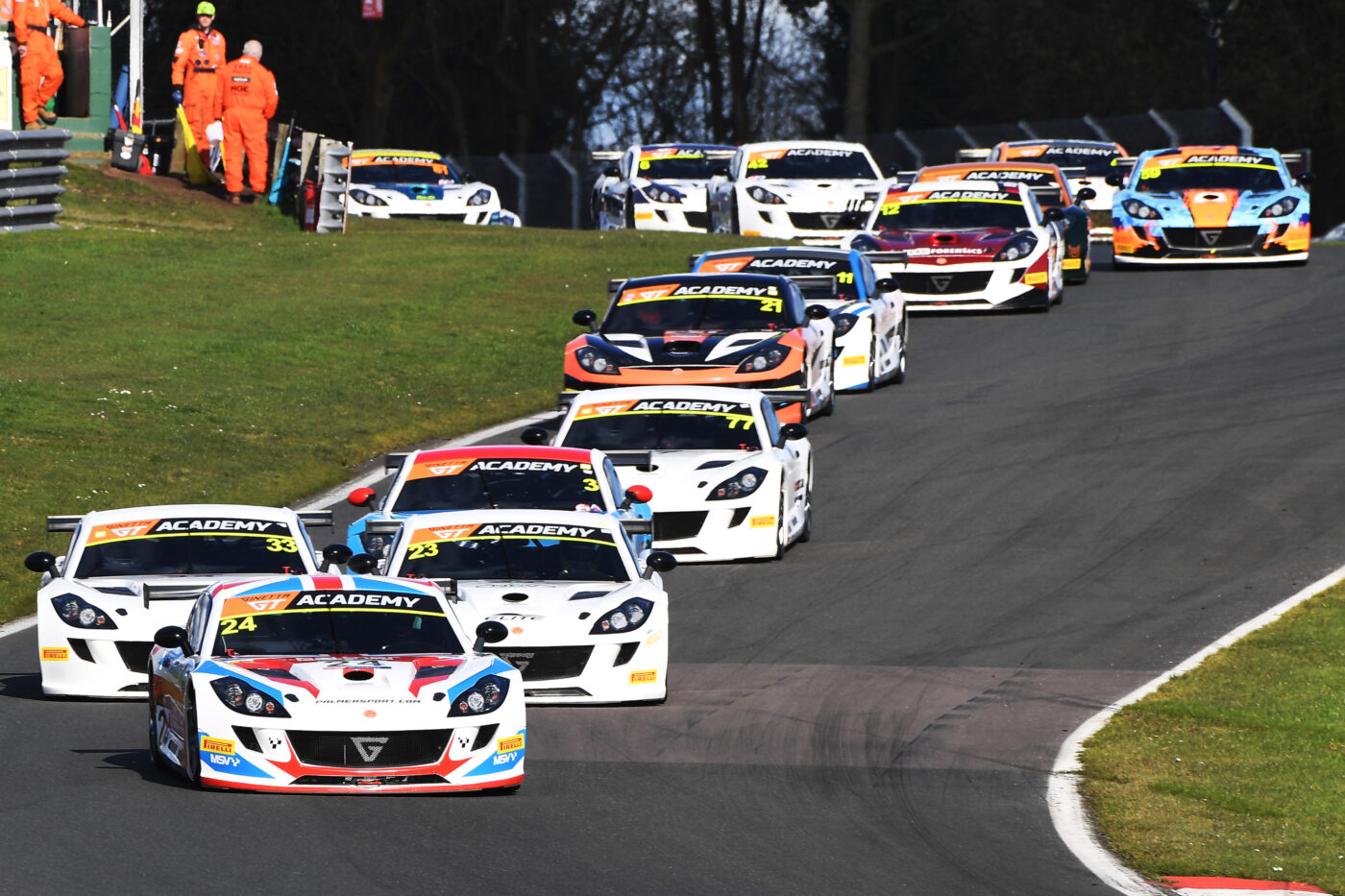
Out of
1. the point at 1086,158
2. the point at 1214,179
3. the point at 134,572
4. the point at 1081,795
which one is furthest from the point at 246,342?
the point at 1081,795

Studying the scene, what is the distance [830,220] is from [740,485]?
1556 cm

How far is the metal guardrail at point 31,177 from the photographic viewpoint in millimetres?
30531

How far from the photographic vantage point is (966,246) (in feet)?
93.2

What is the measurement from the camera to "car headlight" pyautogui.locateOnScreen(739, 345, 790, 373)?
71.2 feet

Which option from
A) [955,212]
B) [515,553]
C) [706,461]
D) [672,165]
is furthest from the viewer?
[672,165]

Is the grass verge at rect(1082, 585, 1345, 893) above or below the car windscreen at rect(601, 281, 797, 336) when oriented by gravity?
below

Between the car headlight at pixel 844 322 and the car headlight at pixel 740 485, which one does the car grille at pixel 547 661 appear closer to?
the car headlight at pixel 740 485

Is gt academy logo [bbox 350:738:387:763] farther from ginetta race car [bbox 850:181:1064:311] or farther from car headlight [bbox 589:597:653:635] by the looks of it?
ginetta race car [bbox 850:181:1064:311]

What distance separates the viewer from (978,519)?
19297 millimetres

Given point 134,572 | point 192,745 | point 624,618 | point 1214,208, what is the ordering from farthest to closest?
point 1214,208 → point 134,572 → point 624,618 → point 192,745

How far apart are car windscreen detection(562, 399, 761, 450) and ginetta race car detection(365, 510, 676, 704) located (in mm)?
3564

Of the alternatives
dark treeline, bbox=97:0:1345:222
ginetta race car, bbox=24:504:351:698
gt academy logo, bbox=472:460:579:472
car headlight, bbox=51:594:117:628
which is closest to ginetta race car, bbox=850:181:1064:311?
gt academy logo, bbox=472:460:579:472

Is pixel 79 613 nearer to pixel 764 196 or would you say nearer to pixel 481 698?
pixel 481 698

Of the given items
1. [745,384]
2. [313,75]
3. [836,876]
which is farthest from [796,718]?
[313,75]
